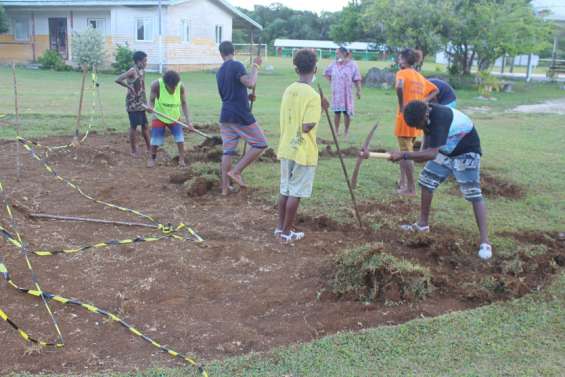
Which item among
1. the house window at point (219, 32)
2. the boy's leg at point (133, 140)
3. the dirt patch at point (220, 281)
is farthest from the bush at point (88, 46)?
the dirt patch at point (220, 281)

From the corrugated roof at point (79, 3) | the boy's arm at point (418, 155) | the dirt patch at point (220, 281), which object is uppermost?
the corrugated roof at point (79, 3)

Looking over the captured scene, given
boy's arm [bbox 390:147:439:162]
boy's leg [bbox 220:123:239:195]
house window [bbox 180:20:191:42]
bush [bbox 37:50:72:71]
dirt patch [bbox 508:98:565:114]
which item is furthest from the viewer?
house window [bbox 180:20:191:42]

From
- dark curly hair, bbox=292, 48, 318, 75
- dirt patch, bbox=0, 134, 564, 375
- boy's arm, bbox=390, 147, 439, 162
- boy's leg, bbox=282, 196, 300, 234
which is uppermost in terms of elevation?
dark curly hair, bbox=292, 48, 318, 75

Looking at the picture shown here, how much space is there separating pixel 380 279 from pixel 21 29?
111 feet

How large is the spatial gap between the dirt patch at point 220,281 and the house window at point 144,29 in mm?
23990

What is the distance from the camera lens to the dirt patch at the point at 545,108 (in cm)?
1704

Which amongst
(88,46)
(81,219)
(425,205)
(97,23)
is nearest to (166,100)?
(81,219)

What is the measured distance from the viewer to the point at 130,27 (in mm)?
29047

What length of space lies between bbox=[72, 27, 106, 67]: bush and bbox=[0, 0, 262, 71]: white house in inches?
73.9

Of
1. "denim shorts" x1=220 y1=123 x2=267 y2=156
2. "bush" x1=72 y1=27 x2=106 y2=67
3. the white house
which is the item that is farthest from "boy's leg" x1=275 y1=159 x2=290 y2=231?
the white house

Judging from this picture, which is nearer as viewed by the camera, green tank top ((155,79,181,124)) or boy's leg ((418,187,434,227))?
boy's leg ((418,187,434,227))

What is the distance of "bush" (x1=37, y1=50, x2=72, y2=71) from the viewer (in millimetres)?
28375

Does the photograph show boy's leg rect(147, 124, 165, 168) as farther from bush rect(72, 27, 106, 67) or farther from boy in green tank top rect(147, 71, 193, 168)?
bush rect(72, 27, 106, 67)

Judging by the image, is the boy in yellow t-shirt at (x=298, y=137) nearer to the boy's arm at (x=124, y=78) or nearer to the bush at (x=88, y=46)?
the boy's arm at (x=124, y=78)
